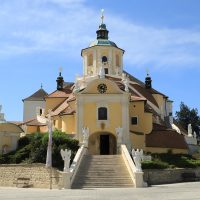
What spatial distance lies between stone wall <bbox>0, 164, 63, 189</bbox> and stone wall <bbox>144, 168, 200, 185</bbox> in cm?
690

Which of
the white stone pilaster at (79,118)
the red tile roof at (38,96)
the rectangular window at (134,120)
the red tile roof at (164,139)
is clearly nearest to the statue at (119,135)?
the white stone pilaster at (79,118)

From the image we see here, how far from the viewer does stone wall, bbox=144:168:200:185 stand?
33.0m

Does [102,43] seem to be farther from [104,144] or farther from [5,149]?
[5,149]

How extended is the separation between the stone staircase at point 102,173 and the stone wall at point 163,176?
1989mm

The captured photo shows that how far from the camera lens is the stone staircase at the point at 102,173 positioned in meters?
29.2

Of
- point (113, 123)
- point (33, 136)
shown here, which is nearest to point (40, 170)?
point (33, 136)

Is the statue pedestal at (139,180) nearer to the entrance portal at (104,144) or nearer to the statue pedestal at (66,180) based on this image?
the statue pedestal at (66,180)

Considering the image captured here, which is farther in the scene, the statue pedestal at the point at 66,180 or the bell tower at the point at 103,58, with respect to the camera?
the bell tower at the point at 103,58

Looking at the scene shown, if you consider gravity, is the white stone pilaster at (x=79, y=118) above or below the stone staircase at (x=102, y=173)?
above

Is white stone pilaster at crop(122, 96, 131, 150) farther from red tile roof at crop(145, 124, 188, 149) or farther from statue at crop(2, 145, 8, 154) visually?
statue at crop(2, 145, 8, 154)

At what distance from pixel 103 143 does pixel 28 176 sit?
11327 millimetres

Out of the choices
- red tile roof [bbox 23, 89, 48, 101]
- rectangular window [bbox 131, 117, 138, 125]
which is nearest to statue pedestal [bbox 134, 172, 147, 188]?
rectangular window [bbox 131, 117, 138, 125]

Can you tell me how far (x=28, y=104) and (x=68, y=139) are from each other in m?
29.2

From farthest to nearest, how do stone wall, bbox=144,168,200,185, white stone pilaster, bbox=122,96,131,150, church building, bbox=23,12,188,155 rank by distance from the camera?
church building, bbox=23,12,188,155, white stone pilaster, bbox=122,96,131,150, stone wall, bbox=144,168,200,185
